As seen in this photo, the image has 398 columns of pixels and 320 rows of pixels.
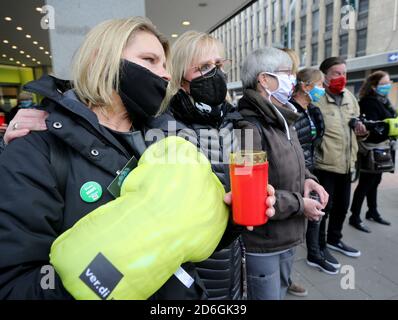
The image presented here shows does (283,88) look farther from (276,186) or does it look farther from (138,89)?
(138,89)

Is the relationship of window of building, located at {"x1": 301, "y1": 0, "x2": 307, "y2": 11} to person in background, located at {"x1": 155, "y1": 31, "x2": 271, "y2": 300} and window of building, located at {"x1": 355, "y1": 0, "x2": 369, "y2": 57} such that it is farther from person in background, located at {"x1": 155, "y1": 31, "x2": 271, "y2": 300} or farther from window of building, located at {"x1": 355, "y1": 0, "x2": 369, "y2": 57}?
person in background, located at {"x1": 155, "y1": 31, "x2": 271, "y2": 300}

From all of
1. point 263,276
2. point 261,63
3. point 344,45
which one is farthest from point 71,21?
point 344,45

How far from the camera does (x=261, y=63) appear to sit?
185cm

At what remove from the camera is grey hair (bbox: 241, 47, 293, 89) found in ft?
6.02

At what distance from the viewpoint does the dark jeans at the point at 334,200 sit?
3033 mm

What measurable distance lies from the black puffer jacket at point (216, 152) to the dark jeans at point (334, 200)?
1.84 metres

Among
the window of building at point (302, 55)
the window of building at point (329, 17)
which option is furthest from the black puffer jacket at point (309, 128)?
the window of building at point (302, 55)

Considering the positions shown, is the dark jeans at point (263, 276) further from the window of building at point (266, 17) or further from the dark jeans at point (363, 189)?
the window of building at point (266, 17)

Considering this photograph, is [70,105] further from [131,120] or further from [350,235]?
[350,235]

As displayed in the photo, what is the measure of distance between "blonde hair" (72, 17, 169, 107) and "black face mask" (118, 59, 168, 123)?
0.11 feet

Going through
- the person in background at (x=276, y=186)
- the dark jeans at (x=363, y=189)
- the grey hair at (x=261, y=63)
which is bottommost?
the dark jeans at (x=363, y=189)

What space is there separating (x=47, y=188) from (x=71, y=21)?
253 cm

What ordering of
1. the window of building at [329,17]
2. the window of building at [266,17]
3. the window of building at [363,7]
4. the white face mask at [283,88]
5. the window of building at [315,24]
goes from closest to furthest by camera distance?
1. the white face mask at [283,88]
2. the window of building at [363,7]
3. the window of building at [329,17]
4. the window of building at [315,24]
5. the window of building at [266,17]

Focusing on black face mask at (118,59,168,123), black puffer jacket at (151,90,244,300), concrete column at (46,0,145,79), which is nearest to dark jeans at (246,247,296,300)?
black puffer jacket at (151,90,244,300)
